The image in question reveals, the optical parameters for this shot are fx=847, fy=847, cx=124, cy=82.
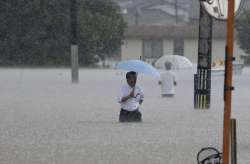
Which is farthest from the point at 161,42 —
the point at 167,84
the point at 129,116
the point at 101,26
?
the point at 129,116

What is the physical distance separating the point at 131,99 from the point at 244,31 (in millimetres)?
49909

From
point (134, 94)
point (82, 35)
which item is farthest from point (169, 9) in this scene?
point (134, 94)

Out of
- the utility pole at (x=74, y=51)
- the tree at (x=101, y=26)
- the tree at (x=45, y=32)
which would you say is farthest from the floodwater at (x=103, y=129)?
the tree at (x=101, y=26)

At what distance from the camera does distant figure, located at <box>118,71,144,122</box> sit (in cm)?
1692

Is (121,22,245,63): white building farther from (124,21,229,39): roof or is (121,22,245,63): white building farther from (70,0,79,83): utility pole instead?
(70,0,79,83): utility pole

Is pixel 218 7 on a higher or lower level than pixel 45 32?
lower

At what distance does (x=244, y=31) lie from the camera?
6588cm

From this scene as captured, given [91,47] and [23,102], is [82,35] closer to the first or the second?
[91,47]

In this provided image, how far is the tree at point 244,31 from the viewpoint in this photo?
6550 cm

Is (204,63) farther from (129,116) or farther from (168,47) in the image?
(168,47)

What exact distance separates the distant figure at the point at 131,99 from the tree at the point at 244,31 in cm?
4864

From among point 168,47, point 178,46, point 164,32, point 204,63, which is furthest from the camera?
point 178,46

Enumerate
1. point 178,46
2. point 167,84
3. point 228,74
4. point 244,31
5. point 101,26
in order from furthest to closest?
point 178,46 < point 244,31 < point 101,26 < point 167,84 < point 228,74

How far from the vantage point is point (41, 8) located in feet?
186
